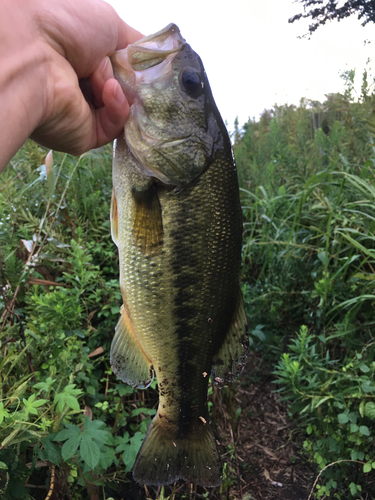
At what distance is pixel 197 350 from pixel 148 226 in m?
0.58

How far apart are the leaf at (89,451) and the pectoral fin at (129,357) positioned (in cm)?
28

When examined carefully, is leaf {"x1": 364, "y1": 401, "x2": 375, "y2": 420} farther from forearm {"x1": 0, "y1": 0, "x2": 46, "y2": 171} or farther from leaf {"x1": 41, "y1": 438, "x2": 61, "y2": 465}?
forearm {"x1": 0, "y1": 0, "x2": 46, "y2": 171}

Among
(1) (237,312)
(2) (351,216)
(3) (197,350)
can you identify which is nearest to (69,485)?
(3) (197,350)

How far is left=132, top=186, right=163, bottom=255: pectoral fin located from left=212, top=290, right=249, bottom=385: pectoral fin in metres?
0.44

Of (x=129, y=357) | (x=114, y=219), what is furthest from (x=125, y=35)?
(x=129, y=357)

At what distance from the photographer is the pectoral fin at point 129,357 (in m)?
1.47

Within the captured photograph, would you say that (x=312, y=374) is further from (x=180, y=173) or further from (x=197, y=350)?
(x=180, y=173)

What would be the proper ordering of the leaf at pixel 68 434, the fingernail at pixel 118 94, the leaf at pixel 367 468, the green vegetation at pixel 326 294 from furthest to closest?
the green vegetation at pixel 326 294
the leaf at pixel 367 468
the leaf at pixel 68 434
the fingernail at pixel 118 94

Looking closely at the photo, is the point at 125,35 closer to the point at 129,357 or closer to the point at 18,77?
the point at 18,77

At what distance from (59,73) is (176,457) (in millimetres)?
1620

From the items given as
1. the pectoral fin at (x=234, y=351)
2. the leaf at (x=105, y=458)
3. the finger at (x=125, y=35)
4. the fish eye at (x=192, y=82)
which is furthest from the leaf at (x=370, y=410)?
the finger at (x=125, y=35)

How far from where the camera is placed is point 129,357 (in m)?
1.50

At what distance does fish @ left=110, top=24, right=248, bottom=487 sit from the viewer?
1.35 metres

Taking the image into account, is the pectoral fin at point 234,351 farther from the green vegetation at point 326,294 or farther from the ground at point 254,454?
the ground at point 254,454
